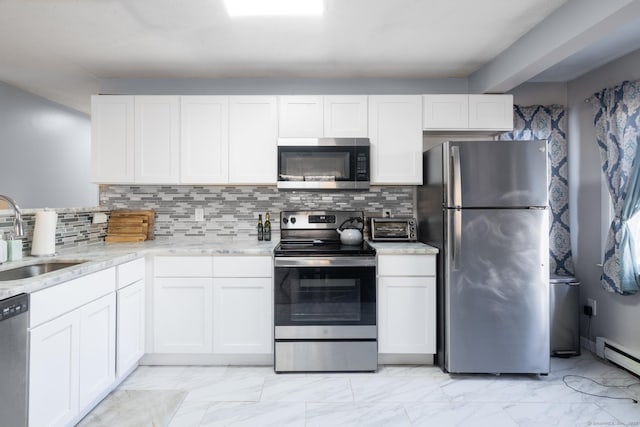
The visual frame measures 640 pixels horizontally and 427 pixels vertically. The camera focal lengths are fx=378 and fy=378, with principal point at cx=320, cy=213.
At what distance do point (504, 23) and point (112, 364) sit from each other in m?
3.22

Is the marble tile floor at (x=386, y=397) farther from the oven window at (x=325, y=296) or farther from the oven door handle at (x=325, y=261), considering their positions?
the oven door handle at (x=325, y=261)

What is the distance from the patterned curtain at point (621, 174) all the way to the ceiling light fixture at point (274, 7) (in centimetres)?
230

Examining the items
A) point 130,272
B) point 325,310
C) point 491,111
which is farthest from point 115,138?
point 491,111

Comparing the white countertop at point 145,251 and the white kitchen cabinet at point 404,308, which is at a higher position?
the white countertop at point 145,251

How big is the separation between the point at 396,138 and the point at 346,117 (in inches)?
17.6

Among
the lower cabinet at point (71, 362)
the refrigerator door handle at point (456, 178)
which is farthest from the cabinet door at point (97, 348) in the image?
the refrigerator door handle at point (456, 178)

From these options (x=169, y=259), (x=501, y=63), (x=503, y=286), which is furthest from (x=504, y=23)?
(x=169, y=259)

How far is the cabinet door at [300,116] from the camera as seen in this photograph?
3.08m

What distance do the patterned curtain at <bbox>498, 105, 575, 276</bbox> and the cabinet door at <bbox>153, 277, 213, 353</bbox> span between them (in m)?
2.95

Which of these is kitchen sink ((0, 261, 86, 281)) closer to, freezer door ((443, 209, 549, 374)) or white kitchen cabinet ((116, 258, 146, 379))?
white kitchen cabinet ((116, 258, 146, 379))

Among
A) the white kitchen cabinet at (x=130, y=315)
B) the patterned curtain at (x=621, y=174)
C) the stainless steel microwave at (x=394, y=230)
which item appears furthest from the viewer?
the stainless steel microwave at (x=394, y=230)

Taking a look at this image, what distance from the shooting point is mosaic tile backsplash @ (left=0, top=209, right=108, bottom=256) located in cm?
250

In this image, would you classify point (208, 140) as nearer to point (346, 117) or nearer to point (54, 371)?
point (346, 117)

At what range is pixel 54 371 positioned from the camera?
1765mm
